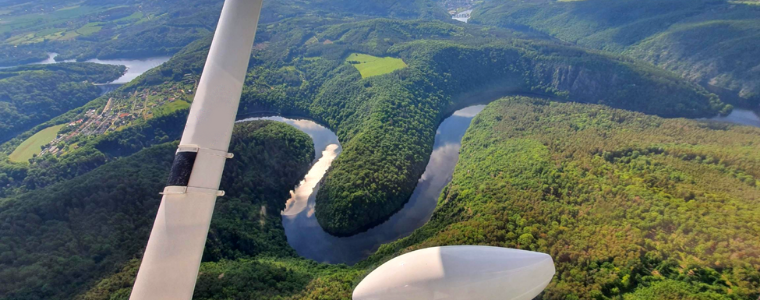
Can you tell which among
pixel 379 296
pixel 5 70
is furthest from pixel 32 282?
pixel 5 70

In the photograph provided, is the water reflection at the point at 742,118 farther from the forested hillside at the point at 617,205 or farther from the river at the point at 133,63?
the river at the point at 133,63

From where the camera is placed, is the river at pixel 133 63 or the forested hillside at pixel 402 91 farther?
the river at pixel 133 63

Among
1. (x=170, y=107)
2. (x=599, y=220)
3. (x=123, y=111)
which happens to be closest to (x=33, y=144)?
(x=123, y=111)

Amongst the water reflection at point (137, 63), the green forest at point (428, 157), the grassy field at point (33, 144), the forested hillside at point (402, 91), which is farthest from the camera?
the water reflection at point (137, 63)

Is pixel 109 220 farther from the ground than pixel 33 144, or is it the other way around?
pixel 109 220

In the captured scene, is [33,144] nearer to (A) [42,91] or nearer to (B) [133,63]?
(A) [42,91]

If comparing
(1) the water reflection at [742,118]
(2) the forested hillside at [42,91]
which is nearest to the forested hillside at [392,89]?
(1) the water reflection at [742,118]

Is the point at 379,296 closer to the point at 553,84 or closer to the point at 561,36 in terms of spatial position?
the point at 553,84
